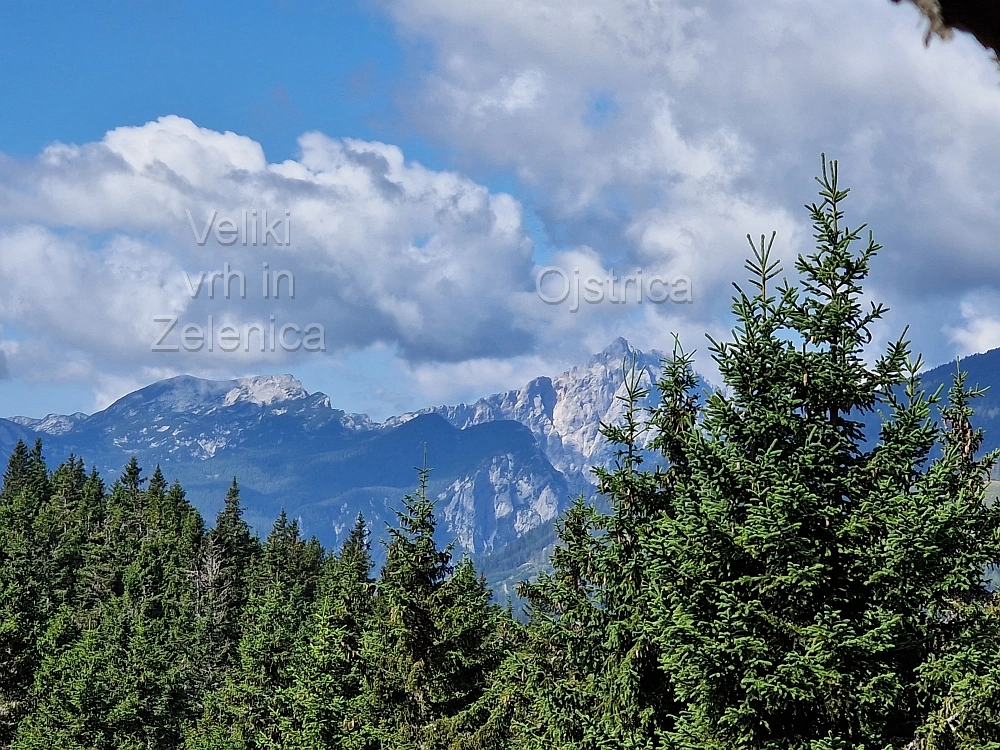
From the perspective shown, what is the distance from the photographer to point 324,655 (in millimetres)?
39031

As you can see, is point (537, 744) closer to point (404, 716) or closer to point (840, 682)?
point (840, 682)

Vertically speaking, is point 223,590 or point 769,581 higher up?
point 223,590

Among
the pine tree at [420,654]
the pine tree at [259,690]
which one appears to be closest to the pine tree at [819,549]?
the pine tree at [420,654]

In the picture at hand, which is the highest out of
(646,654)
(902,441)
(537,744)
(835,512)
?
(902,441)

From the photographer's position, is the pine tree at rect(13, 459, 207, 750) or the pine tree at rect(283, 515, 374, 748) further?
the pine tree at rect(13, 459, 207, 750)

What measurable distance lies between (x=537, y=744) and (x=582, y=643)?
2194 mm

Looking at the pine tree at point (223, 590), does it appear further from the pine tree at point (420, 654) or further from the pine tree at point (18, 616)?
the pine tree at point (420, 654)

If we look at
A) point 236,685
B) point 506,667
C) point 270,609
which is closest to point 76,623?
point 270,609

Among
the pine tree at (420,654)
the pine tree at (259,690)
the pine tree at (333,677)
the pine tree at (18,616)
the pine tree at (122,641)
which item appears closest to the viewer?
the pine tree at (420,654)

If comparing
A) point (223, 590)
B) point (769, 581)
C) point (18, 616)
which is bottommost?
point (769, 581)

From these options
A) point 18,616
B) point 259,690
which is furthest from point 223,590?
point 259,690

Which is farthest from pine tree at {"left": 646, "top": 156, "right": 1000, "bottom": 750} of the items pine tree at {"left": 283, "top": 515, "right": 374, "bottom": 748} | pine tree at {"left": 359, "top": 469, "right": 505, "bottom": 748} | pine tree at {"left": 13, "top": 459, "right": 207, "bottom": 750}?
pine tree at {"left": 13, "top": 459, "right": 207, "bottom": 750}

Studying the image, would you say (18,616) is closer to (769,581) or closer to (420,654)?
(420,654)

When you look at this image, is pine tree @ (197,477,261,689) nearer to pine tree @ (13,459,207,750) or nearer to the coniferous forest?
pine tree @ (13,459,207,750)
